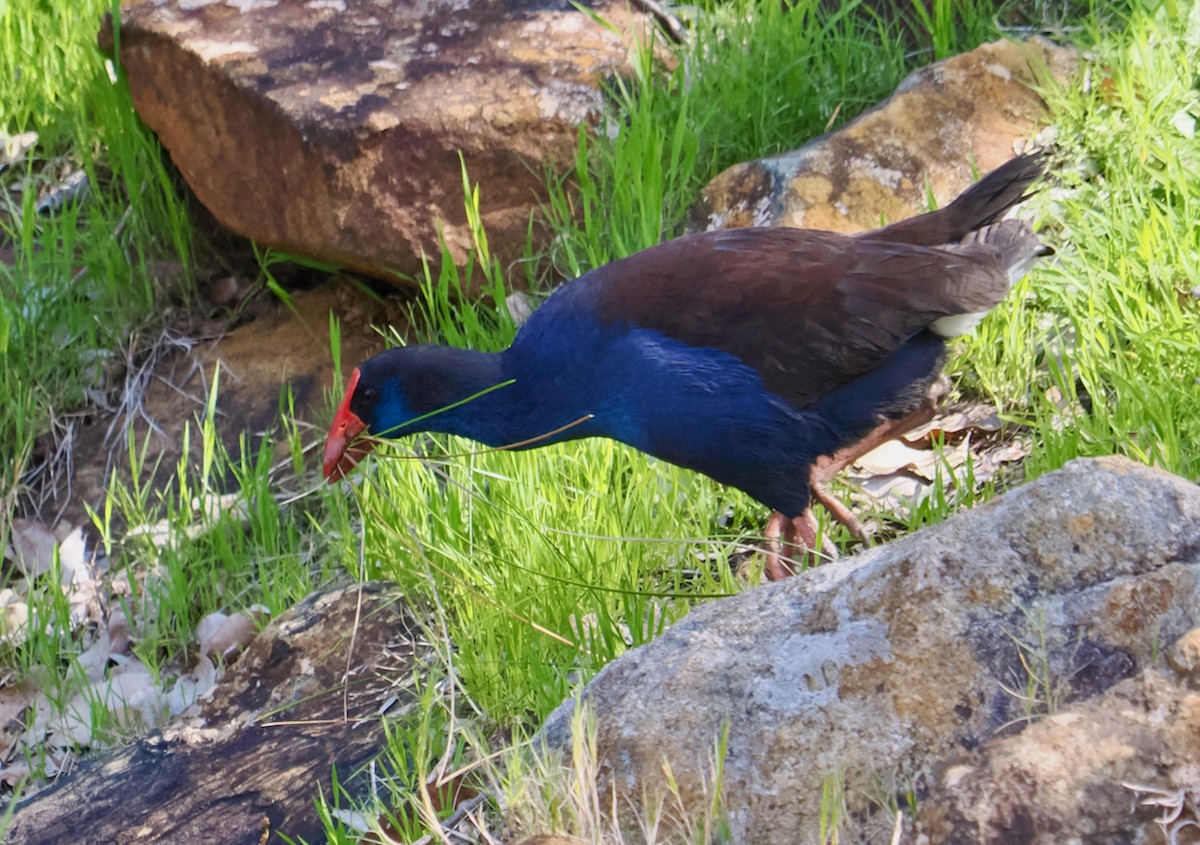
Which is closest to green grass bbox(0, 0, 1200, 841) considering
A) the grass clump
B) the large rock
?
the grass clump

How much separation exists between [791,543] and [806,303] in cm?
47

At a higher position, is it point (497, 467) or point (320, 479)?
point (497, 467)

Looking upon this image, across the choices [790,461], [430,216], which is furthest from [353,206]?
[790,461]

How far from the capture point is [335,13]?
397cm

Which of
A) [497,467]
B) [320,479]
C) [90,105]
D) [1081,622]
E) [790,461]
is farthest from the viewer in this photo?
[90,105]

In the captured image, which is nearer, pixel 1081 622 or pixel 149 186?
pixel 1081 622

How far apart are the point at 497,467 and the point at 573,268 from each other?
714 millimetres

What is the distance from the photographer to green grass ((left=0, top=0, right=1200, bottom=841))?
221 centimetres

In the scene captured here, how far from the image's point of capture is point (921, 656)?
1.44m

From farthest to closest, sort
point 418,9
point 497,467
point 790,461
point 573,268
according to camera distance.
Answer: point 418,9
point 573,268
point 497,467
point 790,461

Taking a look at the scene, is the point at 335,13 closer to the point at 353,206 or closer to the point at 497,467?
the point at 353,206

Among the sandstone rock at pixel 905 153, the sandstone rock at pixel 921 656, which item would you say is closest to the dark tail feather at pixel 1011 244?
the sandstone rock at pixel 905 153

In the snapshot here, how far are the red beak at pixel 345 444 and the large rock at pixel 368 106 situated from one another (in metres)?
0.90

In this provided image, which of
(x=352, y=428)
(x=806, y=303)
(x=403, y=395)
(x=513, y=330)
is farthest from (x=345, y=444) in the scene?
(x=806, y=303)
